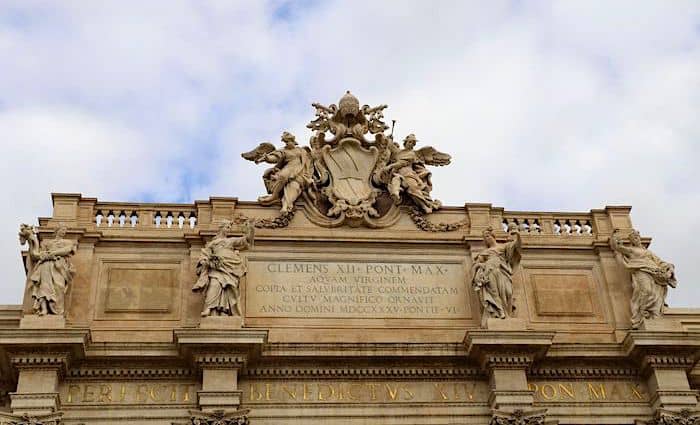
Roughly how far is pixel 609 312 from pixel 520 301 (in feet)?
5.86

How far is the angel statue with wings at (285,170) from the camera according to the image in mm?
21078

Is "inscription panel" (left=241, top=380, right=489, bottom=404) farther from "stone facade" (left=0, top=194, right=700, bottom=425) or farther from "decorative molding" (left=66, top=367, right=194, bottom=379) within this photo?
"decorative molding" (left=66, top=367, right=194, bottom=379)

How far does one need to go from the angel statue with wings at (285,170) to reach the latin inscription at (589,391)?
20.3 feet

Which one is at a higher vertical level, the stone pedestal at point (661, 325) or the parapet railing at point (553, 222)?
the parapet railing at point (553, 222)

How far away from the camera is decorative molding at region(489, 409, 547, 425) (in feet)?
58.6

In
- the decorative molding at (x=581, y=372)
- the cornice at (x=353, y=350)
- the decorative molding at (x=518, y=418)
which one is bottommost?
the decorative molding at (x=518, y=418)

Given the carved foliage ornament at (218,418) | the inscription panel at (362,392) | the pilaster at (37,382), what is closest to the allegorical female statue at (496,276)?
the inscription panel at (362,392)

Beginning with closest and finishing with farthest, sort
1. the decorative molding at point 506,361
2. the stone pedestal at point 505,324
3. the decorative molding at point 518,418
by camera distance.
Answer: the decorative molding at point 518,418 < the decorative molding at point 506,361 < the stone pedestal at point 505,324

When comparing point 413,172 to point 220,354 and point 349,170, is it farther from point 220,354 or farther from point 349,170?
point 220,354

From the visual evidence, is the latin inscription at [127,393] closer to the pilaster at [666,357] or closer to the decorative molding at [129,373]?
the decorative molding at [129,373]

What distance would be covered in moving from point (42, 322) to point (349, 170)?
23.4 feet

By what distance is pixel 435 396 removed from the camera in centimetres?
1850

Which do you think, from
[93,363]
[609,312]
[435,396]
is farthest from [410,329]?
[93,363]

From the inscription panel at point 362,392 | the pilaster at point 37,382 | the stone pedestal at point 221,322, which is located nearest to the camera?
the pilaster at point 37,382
